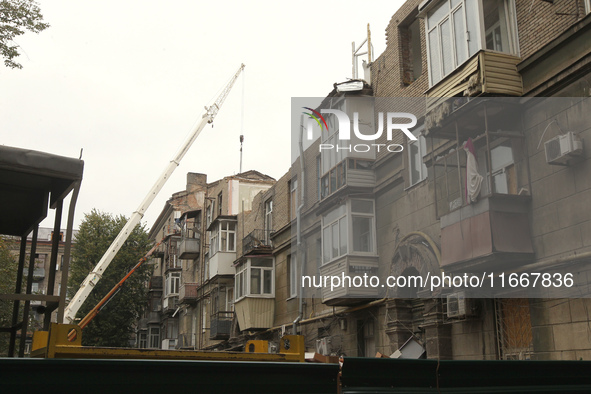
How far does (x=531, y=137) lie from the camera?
1262 cm

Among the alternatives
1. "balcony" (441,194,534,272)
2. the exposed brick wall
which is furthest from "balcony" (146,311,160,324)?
the exposed brick wall

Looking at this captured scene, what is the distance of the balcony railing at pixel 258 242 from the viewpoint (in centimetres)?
2798

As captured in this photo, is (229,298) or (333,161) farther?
(229,298)

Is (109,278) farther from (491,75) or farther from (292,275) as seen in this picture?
(491,75)

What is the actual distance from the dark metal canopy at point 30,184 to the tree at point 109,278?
109 feet

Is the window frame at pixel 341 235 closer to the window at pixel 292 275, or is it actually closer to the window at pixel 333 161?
the window at pixel 333 161

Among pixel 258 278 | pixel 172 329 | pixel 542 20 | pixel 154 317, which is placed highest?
pixel 542 20

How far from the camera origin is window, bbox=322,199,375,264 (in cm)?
1873

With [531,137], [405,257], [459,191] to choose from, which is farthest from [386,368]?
[405,257]

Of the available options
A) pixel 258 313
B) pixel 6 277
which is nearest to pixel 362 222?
pixel 258 313

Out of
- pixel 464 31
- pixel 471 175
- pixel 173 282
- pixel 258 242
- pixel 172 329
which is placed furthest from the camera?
pixel 173 282

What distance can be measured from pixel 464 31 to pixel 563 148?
164 inches

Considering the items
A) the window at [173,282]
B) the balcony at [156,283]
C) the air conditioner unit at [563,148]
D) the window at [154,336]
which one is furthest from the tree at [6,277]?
the balcony at [156,283]

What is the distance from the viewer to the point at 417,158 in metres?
17.2
